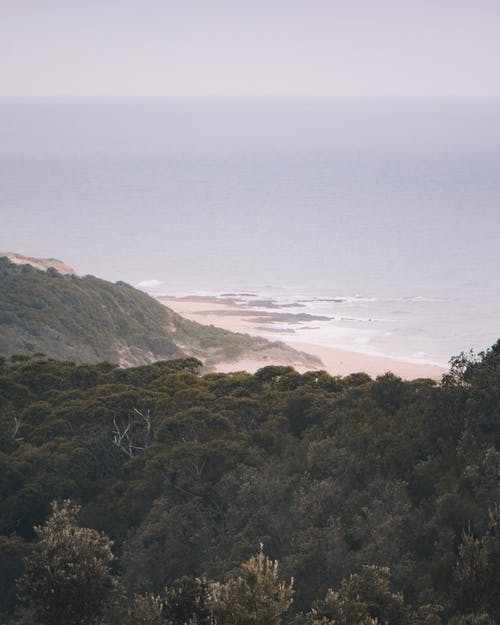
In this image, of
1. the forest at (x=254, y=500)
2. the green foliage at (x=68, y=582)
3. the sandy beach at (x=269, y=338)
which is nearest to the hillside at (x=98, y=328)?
the sandy beach at (x=269, y=338)

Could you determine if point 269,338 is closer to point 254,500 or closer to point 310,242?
point 254,500

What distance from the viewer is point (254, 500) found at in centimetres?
2442

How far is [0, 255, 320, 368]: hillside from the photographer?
2142 inches

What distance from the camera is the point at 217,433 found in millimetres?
28312

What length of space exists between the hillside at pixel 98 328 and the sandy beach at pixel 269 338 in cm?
154

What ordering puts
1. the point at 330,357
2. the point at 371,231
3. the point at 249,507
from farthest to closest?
the point at 371,231 < the point at 330,357 < the point at 249,507

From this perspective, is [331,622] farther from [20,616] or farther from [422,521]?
[20,616]

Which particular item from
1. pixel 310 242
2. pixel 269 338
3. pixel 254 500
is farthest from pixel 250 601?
pixel 310 242

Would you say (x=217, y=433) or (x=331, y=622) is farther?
(x=217, y=433)

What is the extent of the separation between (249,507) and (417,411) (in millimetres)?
5019

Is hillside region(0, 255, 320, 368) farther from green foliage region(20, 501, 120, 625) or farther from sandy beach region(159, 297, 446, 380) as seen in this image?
green foliage region(20, 501, 120, 625)

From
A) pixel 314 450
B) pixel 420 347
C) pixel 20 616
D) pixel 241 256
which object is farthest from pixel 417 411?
pixel 241 256

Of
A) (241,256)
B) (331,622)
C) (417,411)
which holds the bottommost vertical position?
(331,622)

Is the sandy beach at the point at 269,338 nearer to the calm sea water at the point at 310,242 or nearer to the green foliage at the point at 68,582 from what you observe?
the calm sea water at the point at 310,242
